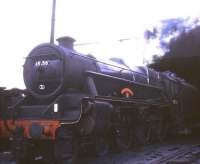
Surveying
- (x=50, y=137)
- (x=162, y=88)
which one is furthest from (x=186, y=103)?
(x=50, y=137)

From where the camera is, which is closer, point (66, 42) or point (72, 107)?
point (72, 107)

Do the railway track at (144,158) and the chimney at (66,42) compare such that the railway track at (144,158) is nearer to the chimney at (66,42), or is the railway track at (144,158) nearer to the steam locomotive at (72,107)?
the steam locomotive at (72,107)

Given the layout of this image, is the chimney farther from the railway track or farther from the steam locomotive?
the railway track

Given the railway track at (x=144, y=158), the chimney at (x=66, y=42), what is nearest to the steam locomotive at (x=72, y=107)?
the chimney at (x=66, y=42)

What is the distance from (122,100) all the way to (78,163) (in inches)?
88.0

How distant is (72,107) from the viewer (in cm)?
759

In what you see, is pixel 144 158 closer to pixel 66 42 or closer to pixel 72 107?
pixel 72 107

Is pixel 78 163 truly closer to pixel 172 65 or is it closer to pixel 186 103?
pixel 186 103

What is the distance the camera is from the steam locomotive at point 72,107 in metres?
7.10

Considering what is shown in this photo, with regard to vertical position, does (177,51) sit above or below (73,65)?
above

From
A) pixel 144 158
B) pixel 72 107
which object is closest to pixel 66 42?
pixel 72 107

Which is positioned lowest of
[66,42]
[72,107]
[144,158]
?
[144,158]

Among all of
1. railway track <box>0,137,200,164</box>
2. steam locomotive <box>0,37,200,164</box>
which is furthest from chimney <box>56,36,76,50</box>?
railway track <box>0,137,200,164</box>

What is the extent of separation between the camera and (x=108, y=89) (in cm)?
911
